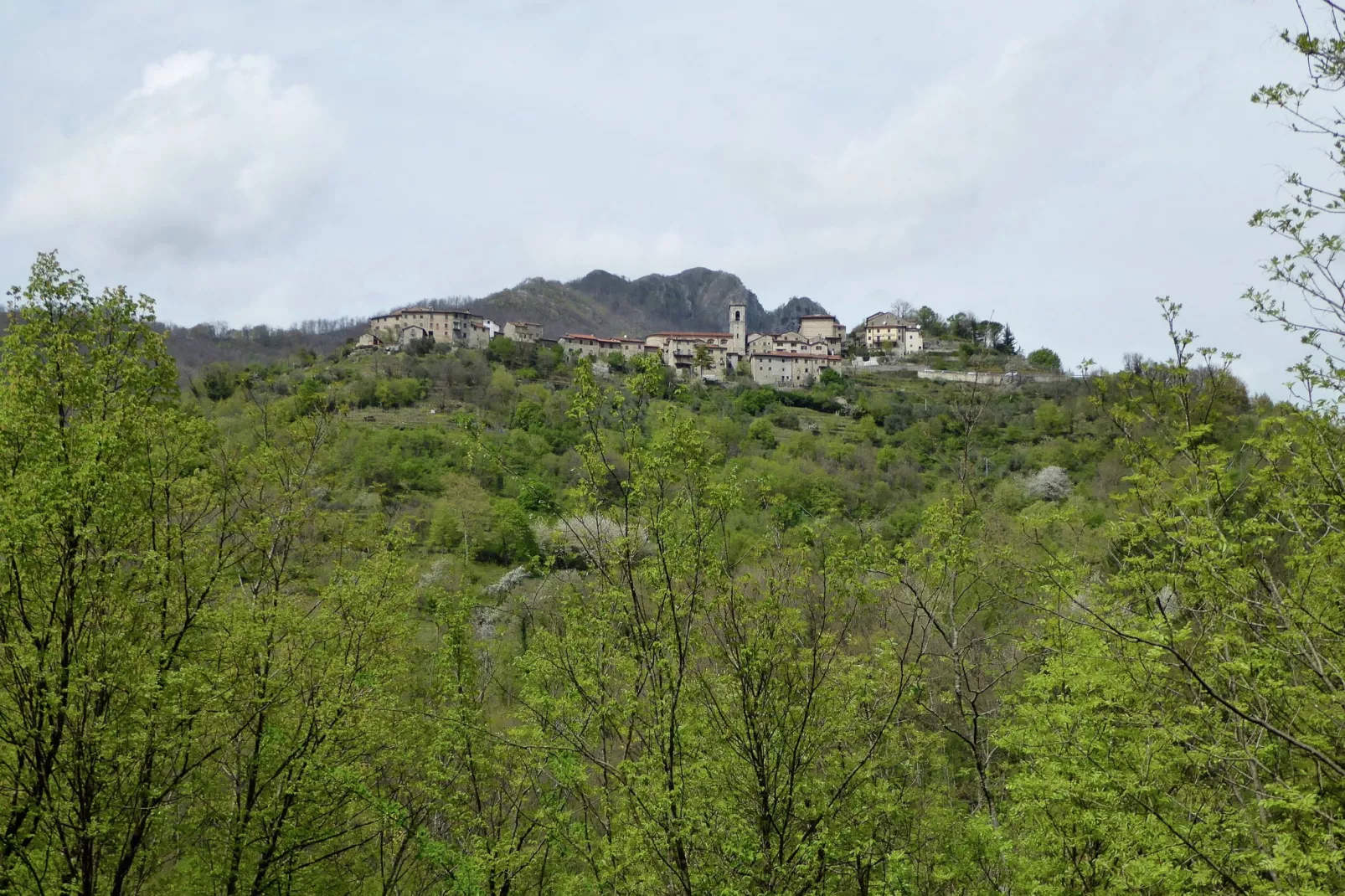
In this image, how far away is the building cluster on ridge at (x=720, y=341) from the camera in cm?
11238

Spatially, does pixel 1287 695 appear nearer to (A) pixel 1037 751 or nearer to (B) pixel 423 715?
(A) pixel 1037 751

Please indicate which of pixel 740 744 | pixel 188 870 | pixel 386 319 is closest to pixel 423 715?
pixel 188 870

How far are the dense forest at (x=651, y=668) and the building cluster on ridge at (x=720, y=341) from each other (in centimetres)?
9832

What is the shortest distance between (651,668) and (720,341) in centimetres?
12000

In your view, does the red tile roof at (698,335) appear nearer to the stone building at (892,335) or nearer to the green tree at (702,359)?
the green tree at (702,359)

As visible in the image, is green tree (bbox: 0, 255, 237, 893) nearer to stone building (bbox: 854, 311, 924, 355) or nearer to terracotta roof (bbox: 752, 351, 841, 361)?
terracotta roof (bbox: 752, 351, 841, 361)

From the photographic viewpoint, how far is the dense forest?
7141 mm

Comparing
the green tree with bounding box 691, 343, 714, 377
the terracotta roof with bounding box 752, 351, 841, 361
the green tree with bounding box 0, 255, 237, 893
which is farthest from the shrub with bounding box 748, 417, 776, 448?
the green tree with bounding box 0, 255, 237, 893

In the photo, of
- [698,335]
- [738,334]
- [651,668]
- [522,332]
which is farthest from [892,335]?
[651,668]

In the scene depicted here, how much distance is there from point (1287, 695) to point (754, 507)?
536 centimetres

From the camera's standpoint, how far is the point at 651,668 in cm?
755

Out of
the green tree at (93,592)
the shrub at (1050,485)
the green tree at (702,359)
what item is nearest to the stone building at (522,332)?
the green tree at (702,359)

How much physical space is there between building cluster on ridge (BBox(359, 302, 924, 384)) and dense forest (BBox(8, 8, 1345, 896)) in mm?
98321

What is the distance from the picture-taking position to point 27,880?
27.0 feet
